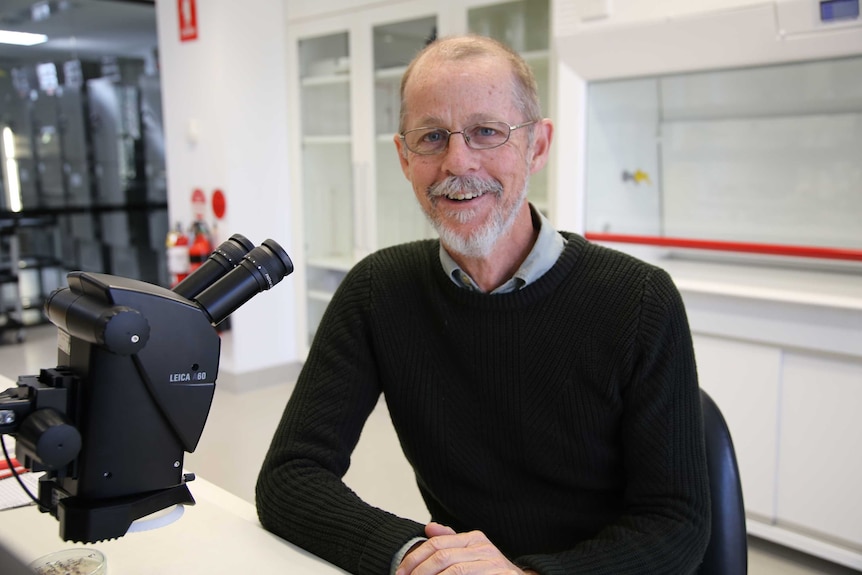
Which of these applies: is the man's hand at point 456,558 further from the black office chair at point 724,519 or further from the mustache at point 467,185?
the mustache at point 467,185

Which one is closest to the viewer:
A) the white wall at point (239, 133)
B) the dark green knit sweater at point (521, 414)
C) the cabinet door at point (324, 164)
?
the dark green knit sweater at point (521, 414)

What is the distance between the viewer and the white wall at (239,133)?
3799mm

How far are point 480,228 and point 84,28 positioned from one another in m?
5.19

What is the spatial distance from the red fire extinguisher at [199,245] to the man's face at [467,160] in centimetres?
282

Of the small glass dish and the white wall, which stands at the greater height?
the white wall

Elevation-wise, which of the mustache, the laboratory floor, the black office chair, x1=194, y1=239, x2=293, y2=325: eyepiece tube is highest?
the mustache

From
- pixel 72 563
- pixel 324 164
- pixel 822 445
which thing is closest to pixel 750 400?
pixel 822 445

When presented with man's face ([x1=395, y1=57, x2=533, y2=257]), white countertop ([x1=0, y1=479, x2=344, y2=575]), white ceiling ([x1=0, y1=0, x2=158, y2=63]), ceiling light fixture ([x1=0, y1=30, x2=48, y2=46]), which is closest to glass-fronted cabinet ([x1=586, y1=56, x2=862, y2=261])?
man's face ([x1=395, y1=57, x2=533, y2=257])

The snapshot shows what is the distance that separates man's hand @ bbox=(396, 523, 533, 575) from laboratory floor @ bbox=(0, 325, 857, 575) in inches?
62.7

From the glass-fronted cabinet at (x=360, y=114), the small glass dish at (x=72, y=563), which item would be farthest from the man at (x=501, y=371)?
the glass-fronted cabinet at (x=360, y=114)

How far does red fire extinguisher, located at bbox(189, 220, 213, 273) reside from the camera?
383 centimetres

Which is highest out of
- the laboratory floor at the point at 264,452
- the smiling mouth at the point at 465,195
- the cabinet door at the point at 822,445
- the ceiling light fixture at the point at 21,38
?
the ceiling light fixture at the point at 21,38

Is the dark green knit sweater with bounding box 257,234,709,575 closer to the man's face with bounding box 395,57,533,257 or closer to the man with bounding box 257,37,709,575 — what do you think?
the man with bounding box 257,37,709,575

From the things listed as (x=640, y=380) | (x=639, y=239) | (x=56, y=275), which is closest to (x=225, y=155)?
(x=639, y=239)
